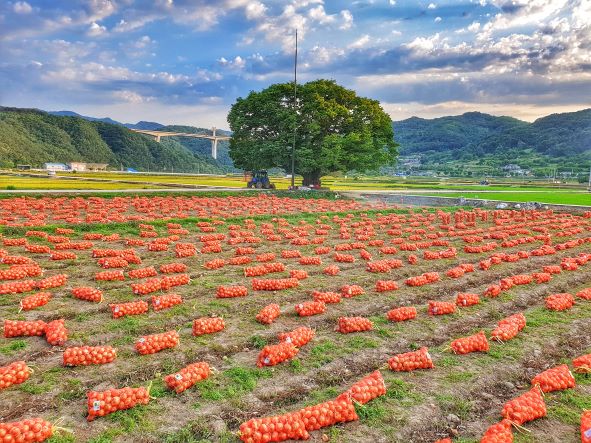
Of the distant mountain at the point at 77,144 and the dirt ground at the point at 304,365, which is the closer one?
the dirt ground at the point at 304,365

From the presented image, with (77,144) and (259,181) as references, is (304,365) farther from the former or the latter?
(77,144)

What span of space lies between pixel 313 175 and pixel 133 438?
50279mm

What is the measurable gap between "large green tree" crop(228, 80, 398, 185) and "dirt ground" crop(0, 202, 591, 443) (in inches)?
1537

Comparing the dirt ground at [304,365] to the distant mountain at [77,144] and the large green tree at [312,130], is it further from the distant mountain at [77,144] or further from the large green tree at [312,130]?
the distant mountain at [77,144]

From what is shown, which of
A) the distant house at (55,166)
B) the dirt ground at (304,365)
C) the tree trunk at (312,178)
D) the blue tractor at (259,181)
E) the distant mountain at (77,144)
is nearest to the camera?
the dirt ground at (304,365)

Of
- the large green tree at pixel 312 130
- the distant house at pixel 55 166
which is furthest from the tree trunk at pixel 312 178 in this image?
the distant house at pixel 55 166

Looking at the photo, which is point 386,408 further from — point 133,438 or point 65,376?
point 65,376

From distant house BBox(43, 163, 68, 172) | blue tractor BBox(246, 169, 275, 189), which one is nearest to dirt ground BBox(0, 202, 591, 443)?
blue tractor BBox(246, 169, 275, 189)

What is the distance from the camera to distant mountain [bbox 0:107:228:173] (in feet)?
377

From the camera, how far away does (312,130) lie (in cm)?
5131

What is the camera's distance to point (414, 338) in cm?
923

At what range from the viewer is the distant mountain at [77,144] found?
115 m

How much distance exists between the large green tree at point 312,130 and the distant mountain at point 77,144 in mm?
78343

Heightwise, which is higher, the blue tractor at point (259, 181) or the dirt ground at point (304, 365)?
the blue tractor at point (259, 181)
